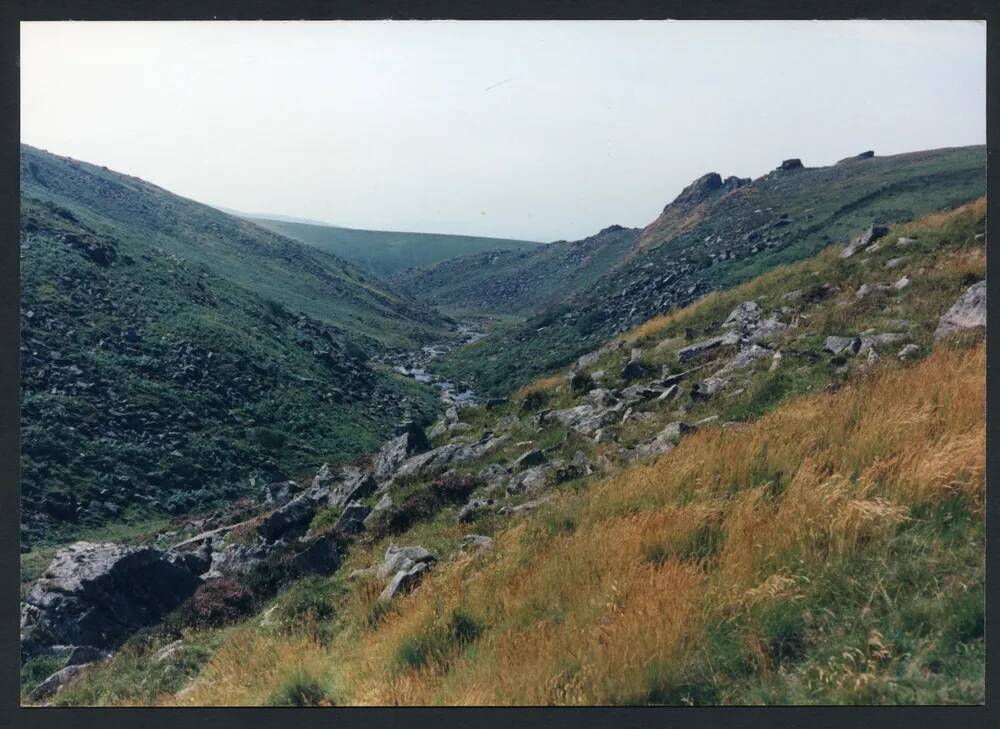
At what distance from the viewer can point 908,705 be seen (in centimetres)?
446

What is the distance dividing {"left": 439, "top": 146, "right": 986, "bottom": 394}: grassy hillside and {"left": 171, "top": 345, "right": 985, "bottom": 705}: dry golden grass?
2916cm

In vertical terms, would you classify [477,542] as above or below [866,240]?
below

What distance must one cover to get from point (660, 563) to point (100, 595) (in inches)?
387

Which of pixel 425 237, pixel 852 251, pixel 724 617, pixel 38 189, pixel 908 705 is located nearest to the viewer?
pixel 908 705

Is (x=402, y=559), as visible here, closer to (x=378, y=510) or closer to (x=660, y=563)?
(x=378, y=510)

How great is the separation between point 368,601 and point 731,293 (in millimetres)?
18682

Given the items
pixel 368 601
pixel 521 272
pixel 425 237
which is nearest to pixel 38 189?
pixel 368 601

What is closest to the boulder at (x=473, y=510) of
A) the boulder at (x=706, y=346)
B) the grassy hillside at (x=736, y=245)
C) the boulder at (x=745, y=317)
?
the boulder at (x=706, y=346)

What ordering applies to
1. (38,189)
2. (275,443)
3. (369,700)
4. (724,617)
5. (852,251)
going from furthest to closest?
(38,189) < (275,443) < (852,251) < (369,700) < (724,617)

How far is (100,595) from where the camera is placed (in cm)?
1044

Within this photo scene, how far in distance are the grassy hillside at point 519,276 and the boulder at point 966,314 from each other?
60.5 meters

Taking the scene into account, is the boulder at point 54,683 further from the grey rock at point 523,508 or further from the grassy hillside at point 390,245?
the grassy hillside at point 390,245

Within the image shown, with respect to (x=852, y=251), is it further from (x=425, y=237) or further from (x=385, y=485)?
(x=425, y=237)

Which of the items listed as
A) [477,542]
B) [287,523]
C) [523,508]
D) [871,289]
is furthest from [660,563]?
[871,289]
